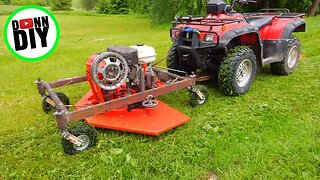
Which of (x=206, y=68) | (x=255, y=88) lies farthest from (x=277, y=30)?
(x=206, y=68)

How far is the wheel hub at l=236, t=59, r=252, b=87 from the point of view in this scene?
4.93 metres

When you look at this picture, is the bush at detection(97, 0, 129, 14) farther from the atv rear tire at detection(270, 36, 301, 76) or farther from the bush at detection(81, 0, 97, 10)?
the atv rear tire at detection(270, 36, 301, 76)

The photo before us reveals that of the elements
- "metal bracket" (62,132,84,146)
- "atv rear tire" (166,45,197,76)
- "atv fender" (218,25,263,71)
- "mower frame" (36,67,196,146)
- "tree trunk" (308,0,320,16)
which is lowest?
"metal bracket" (62,132,84,146)

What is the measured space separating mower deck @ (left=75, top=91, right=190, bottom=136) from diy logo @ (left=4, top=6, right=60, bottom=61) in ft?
4.67

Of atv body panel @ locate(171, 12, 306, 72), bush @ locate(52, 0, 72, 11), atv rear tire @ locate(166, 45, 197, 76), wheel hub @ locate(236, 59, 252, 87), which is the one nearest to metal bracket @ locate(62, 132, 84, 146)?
atv body panel @ locate(171, 12, 306, 72)

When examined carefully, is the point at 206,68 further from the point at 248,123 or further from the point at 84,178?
the point at 84,178

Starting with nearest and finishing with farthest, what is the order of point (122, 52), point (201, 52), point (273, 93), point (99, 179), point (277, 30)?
point (99, 179), point (122, 52), point (201, 52), point (273, 93), point (277, 30)

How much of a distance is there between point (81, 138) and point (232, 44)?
2.93m

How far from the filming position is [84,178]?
9.86 ft

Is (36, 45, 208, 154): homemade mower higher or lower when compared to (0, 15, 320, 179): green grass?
higher

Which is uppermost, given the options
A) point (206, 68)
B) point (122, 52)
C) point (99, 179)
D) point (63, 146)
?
point (122, 52)

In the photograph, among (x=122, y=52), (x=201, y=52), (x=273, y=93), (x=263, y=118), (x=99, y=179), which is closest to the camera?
(x=99, y=179)

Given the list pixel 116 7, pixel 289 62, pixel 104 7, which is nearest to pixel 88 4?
pixel 104 7

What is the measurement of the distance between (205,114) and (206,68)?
1.08 m
